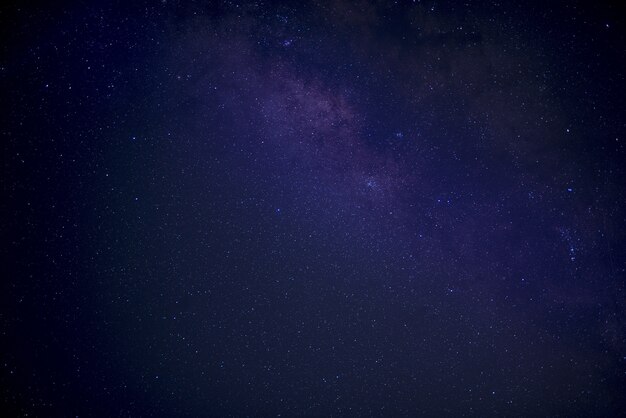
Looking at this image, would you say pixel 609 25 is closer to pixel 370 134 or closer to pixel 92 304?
pixel 370 134

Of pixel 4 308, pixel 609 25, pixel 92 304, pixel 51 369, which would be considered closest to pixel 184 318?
pixel 92 304

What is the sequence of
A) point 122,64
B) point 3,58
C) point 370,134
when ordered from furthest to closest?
point 370,134
point 122,64
point 3,58

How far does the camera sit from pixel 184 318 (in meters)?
3.01

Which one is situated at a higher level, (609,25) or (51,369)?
(609,25)

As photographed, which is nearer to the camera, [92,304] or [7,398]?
[7,398]

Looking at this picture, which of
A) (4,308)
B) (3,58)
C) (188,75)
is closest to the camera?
(3,58)

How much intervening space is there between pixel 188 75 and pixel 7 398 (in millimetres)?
2904

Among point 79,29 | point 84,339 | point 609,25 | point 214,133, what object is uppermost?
point 609,25

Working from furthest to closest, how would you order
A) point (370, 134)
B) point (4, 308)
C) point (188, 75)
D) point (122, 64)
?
point (370, 134) → point (188, 75) → point (122, 64) → point (4, 308)

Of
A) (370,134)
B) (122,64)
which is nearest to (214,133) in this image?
(122,64)

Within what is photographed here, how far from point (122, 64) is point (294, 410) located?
3444 millimetres

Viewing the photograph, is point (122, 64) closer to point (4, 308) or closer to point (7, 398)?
point (4, 308)

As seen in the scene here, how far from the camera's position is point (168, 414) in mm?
2961

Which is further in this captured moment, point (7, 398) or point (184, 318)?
point (184, 318)
